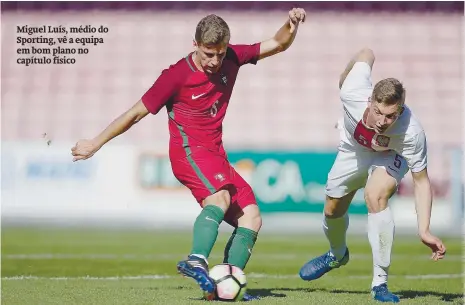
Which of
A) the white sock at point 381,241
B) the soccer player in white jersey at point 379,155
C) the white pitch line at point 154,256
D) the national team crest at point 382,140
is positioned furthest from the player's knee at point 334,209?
the white pitch line at point 154,256

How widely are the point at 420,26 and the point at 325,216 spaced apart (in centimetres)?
1597

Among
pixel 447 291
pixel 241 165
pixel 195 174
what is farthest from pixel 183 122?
pixel 241 165

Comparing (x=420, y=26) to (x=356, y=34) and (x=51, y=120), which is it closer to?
(x=356, y=34)

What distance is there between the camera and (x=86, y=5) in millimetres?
22219

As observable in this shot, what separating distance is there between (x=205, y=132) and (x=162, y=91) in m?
0.50

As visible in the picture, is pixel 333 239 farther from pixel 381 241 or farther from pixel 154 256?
pixel 154 256

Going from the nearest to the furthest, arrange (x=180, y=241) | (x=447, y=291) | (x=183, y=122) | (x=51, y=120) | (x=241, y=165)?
(x=183, y=122) < (x=447, y=291) < (x=180, y=241) < (x=241, y=165) < (x=51, y=120)

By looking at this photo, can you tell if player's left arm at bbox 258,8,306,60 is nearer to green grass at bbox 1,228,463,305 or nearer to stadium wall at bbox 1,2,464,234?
green grass at bbox 1,228,463,305

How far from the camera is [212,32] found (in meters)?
6.29

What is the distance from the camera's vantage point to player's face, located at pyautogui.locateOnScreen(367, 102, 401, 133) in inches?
244

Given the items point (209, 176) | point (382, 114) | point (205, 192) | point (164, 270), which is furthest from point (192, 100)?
point (164, 270)

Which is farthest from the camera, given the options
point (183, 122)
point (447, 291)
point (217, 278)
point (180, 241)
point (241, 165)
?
point (241, 165)

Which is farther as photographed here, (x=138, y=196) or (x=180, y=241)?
(x=138, y=196)

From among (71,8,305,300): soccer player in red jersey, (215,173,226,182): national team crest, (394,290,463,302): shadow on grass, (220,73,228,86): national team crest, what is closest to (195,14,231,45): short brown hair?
(71,8,305,300): soccer player in red jersey
